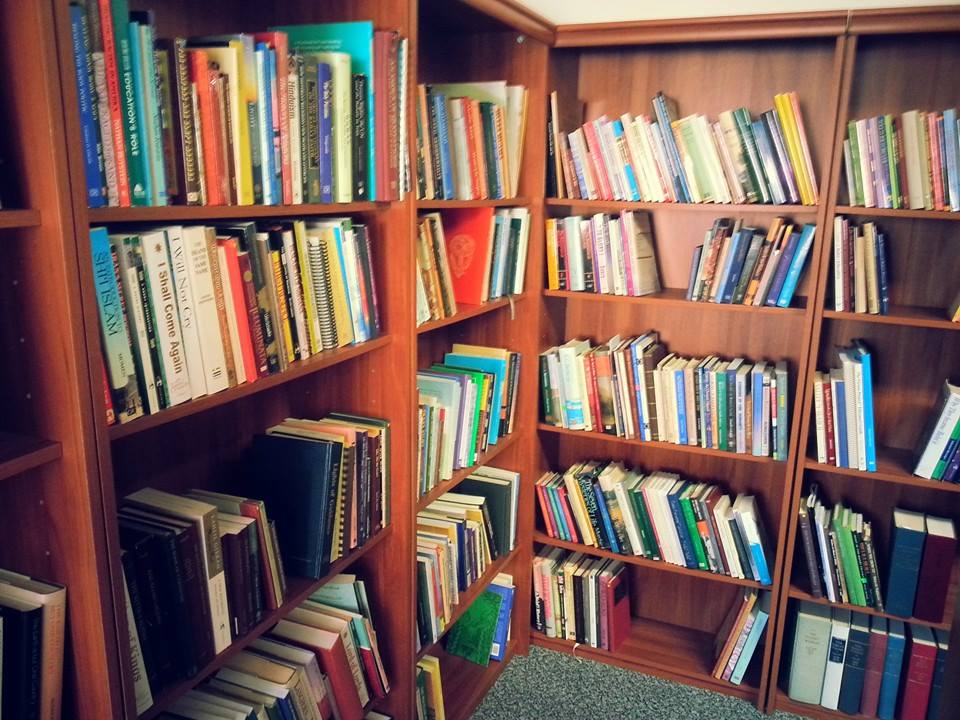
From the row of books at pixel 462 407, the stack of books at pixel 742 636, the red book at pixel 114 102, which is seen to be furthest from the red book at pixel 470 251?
the stack of books at pixel 742 636

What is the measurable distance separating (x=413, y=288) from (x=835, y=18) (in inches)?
49.4

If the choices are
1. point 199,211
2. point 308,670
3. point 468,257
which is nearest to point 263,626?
point 308,670

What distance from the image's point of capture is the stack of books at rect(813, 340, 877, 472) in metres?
2.08

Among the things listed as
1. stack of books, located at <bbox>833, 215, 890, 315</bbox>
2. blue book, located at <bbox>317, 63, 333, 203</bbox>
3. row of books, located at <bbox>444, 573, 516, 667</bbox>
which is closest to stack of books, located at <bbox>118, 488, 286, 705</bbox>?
blue book, located at <bbox>317, 63, 333, 203</bbox>

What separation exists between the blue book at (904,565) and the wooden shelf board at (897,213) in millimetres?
842

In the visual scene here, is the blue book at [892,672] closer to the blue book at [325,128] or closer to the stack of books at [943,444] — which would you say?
the stack of books at [943,444]

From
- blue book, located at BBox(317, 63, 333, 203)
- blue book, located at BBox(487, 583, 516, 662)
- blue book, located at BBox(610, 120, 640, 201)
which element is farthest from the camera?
blue book, located at BBox(487, 583, 516, 662)

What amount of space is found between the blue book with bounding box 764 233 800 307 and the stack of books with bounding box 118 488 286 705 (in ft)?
4.82

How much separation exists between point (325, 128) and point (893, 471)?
1.73 metres

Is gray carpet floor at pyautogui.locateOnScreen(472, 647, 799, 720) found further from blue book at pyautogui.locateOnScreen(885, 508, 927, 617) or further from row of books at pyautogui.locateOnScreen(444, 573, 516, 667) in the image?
blue book at pyautogui.locateOnScreen(885, 508, 927, 617)

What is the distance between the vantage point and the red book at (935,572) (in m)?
2.11

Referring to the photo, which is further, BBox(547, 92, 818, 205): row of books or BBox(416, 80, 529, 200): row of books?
BBox(547, 92, 818, 205): row of books

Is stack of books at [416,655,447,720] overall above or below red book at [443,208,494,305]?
below

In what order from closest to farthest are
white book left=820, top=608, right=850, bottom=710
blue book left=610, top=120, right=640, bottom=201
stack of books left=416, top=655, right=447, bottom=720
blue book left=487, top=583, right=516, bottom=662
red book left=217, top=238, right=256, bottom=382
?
red book left=217, top=238, right=256, bottom=382 → stack of books left=416, top=655, right=447, bottom=720 → blue book left=610, top=120, right=640, bottom=201 → white book left=820, top=608, right=850, bottom=710 → blue book left=487, top=583, right=516, bottom=662
